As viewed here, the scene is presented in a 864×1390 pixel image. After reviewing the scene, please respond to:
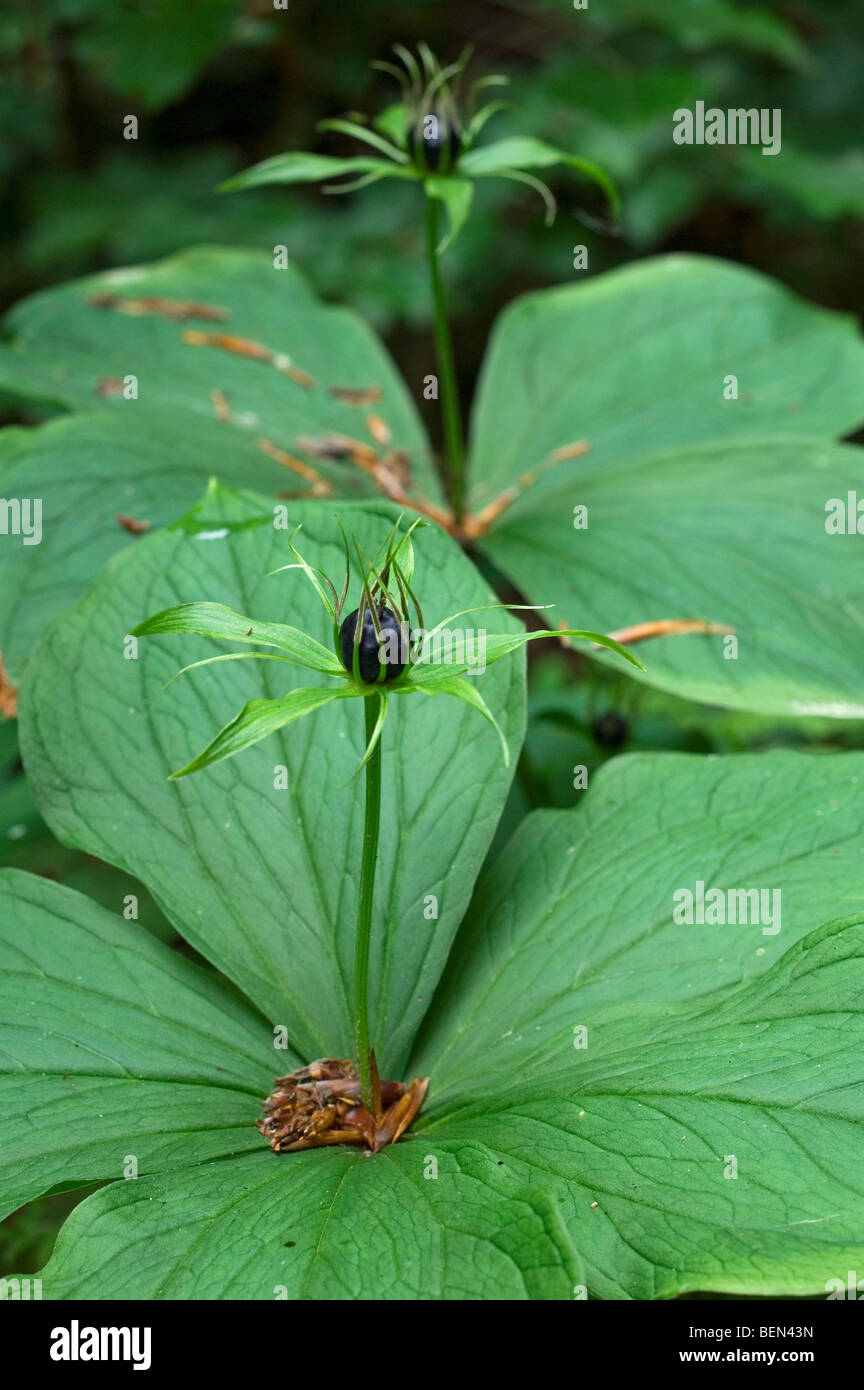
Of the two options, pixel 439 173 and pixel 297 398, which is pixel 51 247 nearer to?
pixel 297 398

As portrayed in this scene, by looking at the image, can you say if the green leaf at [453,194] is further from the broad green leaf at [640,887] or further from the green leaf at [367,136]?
the broad green leaf at [640,887]

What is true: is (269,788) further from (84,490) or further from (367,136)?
(367,136)

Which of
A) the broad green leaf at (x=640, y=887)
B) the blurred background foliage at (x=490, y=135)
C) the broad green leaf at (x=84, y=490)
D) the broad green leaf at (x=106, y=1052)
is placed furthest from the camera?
the blurred background foliage at (x=490, y=135)

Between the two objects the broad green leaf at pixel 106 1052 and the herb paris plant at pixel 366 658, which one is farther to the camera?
the broad green leaf at pixel 106 1052

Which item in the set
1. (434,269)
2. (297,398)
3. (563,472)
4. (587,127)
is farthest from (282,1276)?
(587,127)

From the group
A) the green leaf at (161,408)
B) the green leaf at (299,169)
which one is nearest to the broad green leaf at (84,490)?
the green leaf at (161,408)

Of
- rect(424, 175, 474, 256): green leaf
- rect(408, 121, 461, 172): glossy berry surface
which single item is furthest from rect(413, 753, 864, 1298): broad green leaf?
rect(408, 121, 461, 172): glossy berry surface

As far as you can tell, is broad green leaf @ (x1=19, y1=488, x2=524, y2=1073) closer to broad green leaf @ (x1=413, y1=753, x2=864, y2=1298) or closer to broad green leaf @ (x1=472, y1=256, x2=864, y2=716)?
broad green leaf @ (x1=413, y1=753, x2=864, y2=1298)
